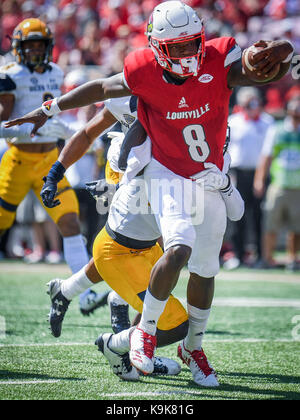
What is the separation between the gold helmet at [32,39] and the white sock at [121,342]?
9.23 feet

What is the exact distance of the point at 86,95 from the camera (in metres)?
3.91

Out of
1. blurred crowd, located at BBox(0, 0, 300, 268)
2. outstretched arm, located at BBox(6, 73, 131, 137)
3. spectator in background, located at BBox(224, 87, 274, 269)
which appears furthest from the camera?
blurred crowd, located at BBox(0, 0, 300, 268)

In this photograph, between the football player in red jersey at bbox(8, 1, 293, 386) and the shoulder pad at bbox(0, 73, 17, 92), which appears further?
the shoulder pad at bbox(0, 73, 17, 92)

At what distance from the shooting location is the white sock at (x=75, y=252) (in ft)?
18.7

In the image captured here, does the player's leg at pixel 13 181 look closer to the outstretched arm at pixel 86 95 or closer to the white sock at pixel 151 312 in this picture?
the outstretched arm at pixel 86 95

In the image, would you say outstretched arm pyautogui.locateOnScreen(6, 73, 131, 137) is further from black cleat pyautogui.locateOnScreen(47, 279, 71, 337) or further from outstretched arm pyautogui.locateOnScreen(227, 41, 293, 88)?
black cleat pyautogui.locateOnScreen(47, 279, 71, 337)

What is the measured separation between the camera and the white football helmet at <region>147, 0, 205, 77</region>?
3.69 meters

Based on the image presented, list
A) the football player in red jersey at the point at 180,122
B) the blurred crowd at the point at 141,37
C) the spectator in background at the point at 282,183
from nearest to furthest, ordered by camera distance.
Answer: the football player in red jersey at the point at 180,122 < the spectator in background at the point at 282,183 < the blurred crowd at the point at 141,37

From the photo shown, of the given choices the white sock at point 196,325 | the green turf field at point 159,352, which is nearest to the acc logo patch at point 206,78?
the white sock at point 196,325

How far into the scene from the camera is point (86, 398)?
347 cm

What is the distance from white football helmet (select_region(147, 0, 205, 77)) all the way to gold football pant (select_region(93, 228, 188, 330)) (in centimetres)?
102

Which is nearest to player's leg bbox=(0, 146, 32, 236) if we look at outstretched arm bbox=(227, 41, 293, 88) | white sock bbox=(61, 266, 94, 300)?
white sock bbox=(61, 266, 94, 300)

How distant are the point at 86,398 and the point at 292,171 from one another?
250 inches
